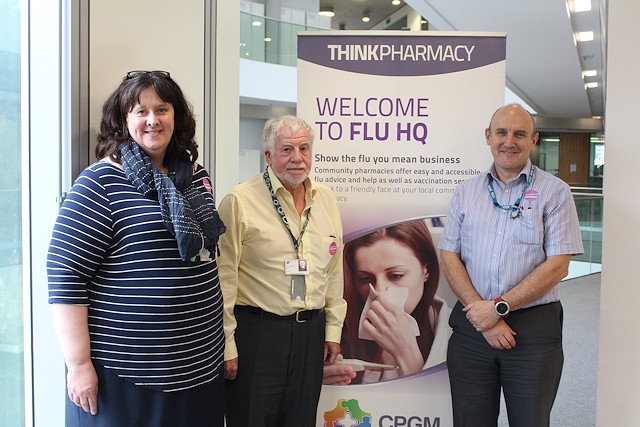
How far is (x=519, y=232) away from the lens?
2.27 metres

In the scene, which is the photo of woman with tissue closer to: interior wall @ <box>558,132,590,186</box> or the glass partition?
the glass partition

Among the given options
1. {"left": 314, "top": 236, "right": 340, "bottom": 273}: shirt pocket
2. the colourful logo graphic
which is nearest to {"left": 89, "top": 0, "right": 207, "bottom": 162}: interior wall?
{"left": 314, "top": 236, "right": 340, "bottom": 273}: shirt pocket

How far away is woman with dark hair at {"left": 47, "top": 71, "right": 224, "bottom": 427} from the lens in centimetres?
166

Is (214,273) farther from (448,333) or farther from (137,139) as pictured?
(448,333)

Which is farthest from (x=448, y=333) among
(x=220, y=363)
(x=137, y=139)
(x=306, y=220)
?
(x=137, y=139)

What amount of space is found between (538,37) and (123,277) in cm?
724

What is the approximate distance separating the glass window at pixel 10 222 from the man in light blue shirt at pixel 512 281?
164cm

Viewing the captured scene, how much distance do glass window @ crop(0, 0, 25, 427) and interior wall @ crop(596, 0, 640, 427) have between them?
92.1 inches

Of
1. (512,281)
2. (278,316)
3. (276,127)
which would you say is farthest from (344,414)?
(276,127)

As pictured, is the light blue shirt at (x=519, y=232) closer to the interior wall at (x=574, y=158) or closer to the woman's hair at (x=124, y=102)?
the woman's hair at (x=124, y=102)

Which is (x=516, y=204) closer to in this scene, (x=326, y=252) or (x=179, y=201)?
(x=326, y=252)

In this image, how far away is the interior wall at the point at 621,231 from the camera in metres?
2.53

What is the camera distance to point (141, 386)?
1760mm

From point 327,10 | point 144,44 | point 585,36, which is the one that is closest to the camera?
point 144,44
